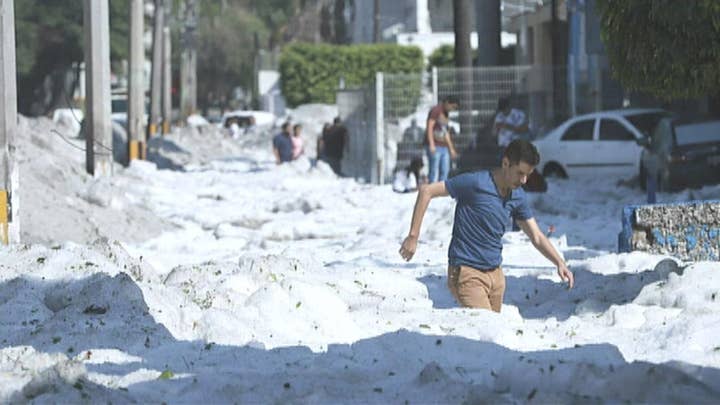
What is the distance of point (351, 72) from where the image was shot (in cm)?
6612

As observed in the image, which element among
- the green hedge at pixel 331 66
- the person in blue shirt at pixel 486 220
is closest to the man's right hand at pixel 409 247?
the person in blue shirt at pixel 486 220

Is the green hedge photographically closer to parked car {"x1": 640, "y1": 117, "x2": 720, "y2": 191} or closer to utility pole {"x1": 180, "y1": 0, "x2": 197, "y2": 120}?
utility pole {"x1": 180, "y1": 0, "x2": 197, "y2": 120}

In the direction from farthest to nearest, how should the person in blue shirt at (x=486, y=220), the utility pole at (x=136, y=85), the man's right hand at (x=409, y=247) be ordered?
the utility pole at (x=136, y=85)
the person in blue shirt at (x=486, y=220)
the man's right hand at (x=409, y=247)

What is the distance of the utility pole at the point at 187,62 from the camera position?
206 ft

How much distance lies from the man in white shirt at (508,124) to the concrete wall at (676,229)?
1194 centimetres

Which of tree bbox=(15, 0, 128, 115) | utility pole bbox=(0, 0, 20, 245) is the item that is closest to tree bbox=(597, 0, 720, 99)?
utility pole bbox=(0, 0, 20, 245)

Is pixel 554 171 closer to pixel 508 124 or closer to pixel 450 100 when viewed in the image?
pixel 508 124

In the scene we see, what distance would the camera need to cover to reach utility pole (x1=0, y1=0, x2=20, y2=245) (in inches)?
581

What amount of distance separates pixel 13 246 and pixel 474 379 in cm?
567

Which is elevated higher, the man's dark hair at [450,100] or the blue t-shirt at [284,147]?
the man's dark hair at [450,100]

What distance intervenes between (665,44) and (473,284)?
133 inches

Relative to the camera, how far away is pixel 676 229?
13.4m

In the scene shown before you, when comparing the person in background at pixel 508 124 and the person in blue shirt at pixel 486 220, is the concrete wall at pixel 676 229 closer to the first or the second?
the person in blue shirt at pixel 486 220

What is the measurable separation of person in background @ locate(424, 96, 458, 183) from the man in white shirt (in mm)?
1059
